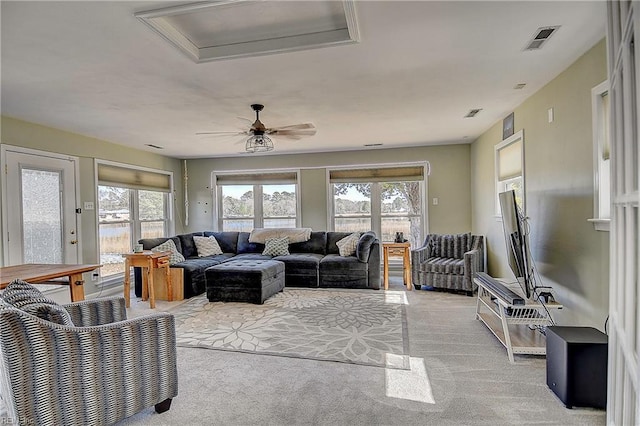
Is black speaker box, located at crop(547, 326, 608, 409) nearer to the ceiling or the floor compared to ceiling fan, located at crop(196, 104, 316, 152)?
nearer to the floor

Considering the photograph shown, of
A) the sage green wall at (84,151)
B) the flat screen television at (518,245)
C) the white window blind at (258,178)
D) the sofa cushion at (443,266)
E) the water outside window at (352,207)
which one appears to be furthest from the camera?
the white window blind at (258,178)

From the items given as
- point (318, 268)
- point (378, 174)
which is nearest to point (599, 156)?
point (318, 268)

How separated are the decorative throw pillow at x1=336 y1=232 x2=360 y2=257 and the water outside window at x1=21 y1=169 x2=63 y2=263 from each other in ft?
13.4

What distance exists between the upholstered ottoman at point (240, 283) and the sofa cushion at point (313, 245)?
1.56 metres

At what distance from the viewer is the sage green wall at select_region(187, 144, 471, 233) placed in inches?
249

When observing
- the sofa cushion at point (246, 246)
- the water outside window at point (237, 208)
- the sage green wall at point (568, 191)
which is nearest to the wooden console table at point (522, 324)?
the sage green wall at point (568, 191)

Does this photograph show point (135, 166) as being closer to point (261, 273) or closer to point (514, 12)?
point (261, 273)

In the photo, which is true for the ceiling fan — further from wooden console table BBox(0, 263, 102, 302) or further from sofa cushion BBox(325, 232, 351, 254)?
sofa cushion BBox(325, 232, 351, 254)

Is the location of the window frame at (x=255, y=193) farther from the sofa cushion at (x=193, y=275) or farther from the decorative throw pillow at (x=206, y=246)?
the sofa cushion at (x=193, y=275)

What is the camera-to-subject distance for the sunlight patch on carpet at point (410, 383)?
89.0 inches

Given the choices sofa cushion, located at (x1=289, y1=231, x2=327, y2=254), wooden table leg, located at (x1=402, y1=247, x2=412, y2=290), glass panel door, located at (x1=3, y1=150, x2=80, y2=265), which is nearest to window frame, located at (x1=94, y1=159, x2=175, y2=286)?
glass panel door, located at (x1=3, y1=150, x2=80, y2=265)

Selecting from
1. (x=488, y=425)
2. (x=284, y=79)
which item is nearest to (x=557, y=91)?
(x=284, y=79)

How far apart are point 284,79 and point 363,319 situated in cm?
267

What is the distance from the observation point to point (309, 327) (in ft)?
11.8
